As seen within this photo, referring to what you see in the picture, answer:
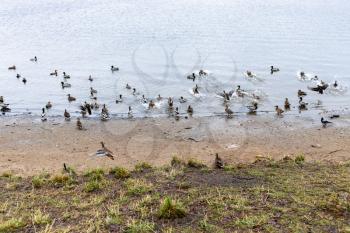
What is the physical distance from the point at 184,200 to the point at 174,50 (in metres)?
35.1

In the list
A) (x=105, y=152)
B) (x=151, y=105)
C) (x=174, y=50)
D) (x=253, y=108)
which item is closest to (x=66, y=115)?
(x=151, y=105)

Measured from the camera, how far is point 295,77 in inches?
1382

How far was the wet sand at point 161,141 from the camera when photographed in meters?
20.1

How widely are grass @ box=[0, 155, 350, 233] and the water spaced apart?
13508 mm

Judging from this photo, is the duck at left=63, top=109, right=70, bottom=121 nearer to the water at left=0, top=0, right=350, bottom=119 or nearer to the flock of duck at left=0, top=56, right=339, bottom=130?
the flock of duck at left=0, top=56, right=339, bottom=130

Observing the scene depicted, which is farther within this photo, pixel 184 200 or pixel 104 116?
pixel 104 116

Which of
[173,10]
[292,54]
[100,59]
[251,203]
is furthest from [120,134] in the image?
[173,10]

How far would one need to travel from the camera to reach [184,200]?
11508mm

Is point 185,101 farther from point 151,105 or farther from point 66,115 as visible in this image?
point 66,115

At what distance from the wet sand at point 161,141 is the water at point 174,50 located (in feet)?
7.70

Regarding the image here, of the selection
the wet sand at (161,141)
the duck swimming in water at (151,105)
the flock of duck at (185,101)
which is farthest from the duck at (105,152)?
the duck swimming in water at (151,105)

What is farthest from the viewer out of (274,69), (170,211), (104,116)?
(274,69)

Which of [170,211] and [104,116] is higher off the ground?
[104,116]

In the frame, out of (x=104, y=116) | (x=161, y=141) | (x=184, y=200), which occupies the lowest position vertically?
(x=161, y=141)
